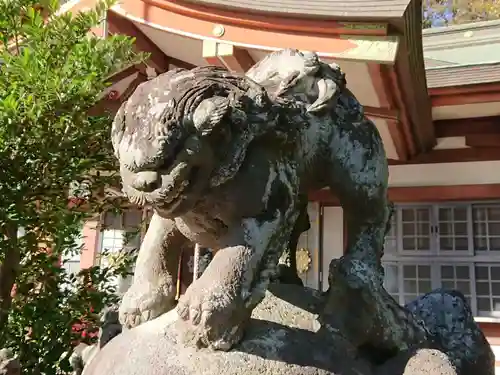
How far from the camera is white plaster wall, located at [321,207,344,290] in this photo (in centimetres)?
497

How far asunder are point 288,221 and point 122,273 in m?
1.99

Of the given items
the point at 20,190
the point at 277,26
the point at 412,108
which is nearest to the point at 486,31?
the point at 412,108

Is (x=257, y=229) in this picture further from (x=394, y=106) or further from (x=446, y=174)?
(x=446, y=174)

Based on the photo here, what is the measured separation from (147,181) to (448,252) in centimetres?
433

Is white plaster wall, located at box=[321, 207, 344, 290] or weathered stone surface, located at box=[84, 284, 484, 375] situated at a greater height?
white plaster wall, located at box=[321, 207, 344, 290]

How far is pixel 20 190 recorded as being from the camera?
233cm

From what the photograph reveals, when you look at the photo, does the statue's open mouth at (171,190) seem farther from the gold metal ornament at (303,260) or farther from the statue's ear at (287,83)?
the gold metal ornament at (303,260)

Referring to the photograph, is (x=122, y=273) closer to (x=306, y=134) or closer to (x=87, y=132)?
(x=87, y=132)

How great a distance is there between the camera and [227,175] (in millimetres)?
962

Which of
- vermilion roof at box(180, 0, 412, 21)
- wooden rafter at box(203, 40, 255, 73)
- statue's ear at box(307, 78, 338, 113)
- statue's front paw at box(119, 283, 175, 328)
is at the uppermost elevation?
vermilion roof at box(180, 0, 412, 21)

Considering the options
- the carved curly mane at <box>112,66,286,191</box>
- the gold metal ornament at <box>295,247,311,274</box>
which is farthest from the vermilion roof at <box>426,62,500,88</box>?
the carved curly mane at <box>112,66,286,191</box>

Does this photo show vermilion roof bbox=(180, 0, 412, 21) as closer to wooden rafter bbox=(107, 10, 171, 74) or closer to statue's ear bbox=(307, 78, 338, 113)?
wooden rafter bbox=(107, 10, 171, 74)

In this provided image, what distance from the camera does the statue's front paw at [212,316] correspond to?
902mm

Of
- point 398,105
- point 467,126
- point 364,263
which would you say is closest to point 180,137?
point 364,263
